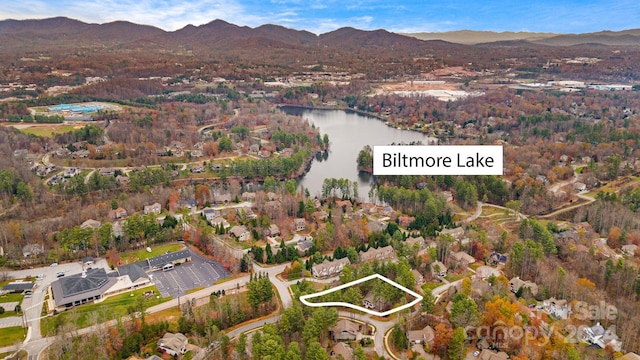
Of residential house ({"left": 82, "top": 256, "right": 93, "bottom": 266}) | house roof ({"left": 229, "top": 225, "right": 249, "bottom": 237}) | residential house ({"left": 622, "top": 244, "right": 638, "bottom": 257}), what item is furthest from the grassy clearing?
residential house ({"left": 622, "top": 244, "right": 638, "bottom": 257})

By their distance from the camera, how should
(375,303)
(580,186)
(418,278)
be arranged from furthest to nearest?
(580,186) < (418,278) < (375,303)

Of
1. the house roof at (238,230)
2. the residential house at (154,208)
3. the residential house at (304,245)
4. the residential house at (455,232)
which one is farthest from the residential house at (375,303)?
the residential house at (154,208)

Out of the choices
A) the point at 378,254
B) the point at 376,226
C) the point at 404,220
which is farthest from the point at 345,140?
A: the point at 378,254

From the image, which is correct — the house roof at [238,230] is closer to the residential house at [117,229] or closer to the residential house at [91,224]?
the residential house at [117,229]

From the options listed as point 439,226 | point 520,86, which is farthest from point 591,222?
point 520,86

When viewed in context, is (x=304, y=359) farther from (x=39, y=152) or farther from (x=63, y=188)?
(x=39, y=152)

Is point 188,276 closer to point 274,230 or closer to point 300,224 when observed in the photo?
point 274,230
